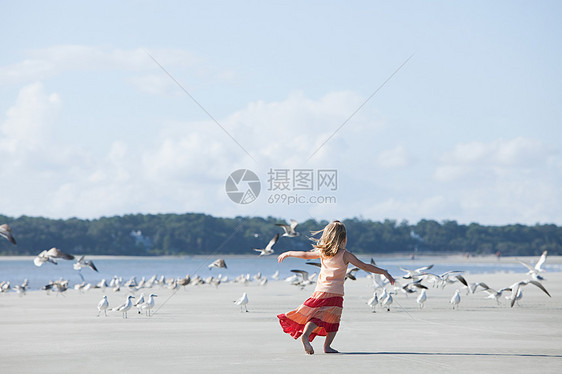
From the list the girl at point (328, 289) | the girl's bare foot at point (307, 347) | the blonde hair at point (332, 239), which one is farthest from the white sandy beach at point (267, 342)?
the blonde hair at point (332, 239)

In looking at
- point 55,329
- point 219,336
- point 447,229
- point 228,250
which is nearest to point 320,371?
point 219,336

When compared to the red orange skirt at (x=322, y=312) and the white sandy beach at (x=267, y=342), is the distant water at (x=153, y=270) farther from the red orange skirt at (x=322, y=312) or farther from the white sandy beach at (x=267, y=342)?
the red orange skirt at (x=322, y=312)

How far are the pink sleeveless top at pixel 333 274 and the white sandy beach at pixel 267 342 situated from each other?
0.85m

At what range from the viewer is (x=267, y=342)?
40.5 ft

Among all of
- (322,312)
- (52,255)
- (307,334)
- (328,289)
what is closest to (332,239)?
(328,289)

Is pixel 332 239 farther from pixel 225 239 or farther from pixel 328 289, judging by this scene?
pixel 225 239

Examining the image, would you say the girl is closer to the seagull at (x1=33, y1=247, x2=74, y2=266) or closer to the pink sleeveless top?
the pink sleeveless top

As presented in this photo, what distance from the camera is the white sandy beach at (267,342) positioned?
9.73 meters

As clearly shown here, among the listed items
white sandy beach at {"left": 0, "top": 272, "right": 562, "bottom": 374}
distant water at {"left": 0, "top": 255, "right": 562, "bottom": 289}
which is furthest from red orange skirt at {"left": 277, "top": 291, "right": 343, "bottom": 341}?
distant water at {"left": 0, "top": 255, "right": 562, "bottom": 289}

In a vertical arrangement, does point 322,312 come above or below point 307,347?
above

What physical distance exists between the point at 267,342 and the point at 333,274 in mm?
2305

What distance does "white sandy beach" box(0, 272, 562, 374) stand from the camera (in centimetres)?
973

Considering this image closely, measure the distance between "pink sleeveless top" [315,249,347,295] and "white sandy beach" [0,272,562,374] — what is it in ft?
2.80

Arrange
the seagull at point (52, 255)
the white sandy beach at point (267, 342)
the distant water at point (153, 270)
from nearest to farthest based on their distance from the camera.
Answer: the white sandy beach at point (267, 342)
the seagull at point (52, 255)
the distant water at point (153, 270)
